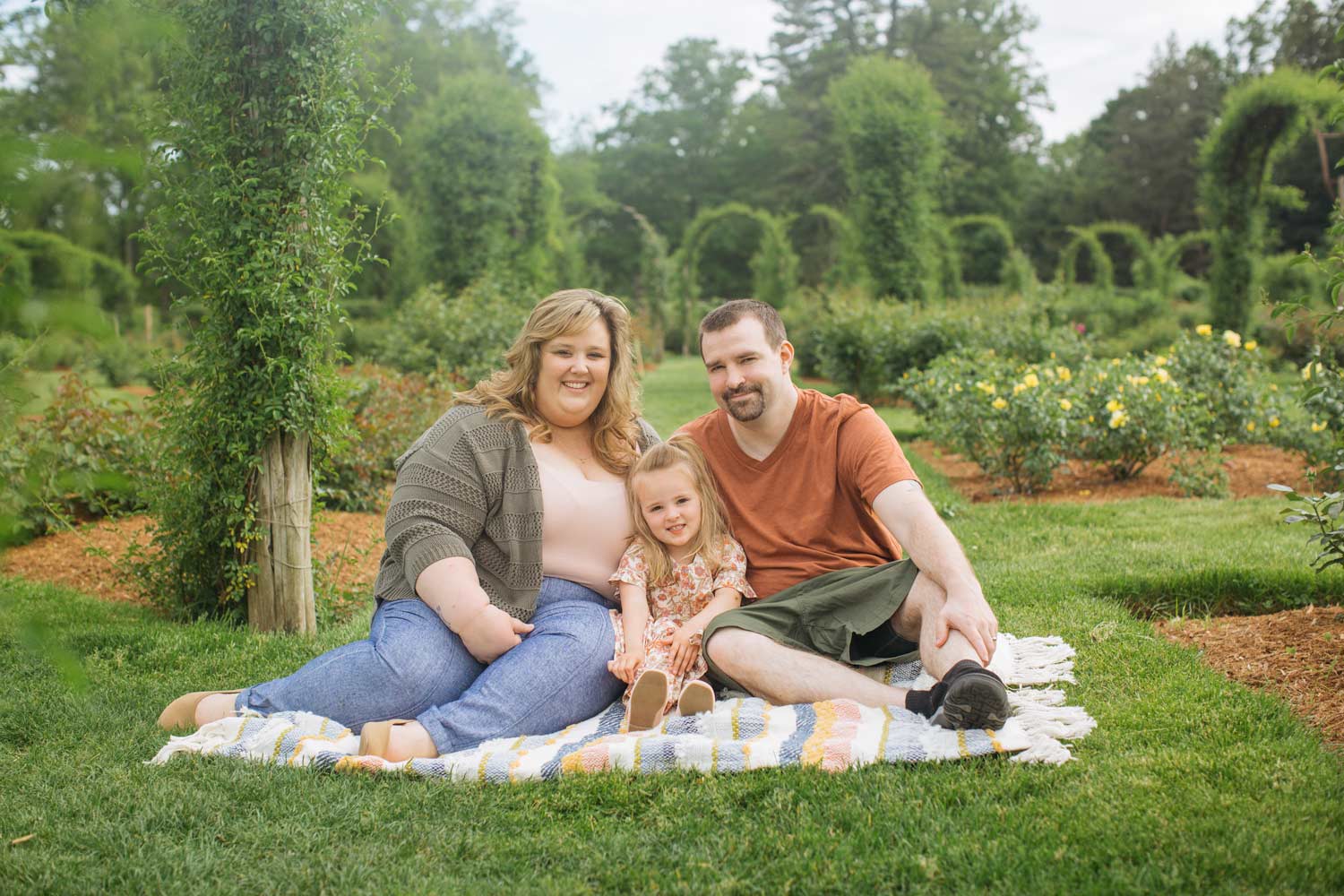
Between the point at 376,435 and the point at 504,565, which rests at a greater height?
the point at 376,435

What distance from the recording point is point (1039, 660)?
3393mm

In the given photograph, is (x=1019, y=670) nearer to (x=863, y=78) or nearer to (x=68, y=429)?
(x=68, y=429)

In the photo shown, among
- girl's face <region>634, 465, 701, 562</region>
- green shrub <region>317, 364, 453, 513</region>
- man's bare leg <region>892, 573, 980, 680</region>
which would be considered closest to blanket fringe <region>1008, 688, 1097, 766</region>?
man's bare leg <region>892, 573, 980, 680</region>

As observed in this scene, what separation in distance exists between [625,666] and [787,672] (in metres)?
0.51

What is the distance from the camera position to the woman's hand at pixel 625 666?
10.2ft

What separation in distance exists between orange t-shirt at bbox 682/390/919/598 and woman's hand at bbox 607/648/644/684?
0.54 m

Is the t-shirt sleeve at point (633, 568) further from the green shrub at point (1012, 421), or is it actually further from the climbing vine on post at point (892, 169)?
the climbing vine on post at point (892, 169)

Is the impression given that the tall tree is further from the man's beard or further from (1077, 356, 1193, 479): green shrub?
Result: the man's beard

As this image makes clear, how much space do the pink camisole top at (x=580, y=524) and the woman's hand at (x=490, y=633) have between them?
0.35m

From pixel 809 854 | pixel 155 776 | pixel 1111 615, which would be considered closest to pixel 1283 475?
pixel 1111 615

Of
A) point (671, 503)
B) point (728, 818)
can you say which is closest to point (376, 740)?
point (728, 818)

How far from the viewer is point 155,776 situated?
2619 millimetres

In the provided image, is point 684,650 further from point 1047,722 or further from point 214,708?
point 214,708

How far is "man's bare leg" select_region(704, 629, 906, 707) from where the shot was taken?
3068mm
